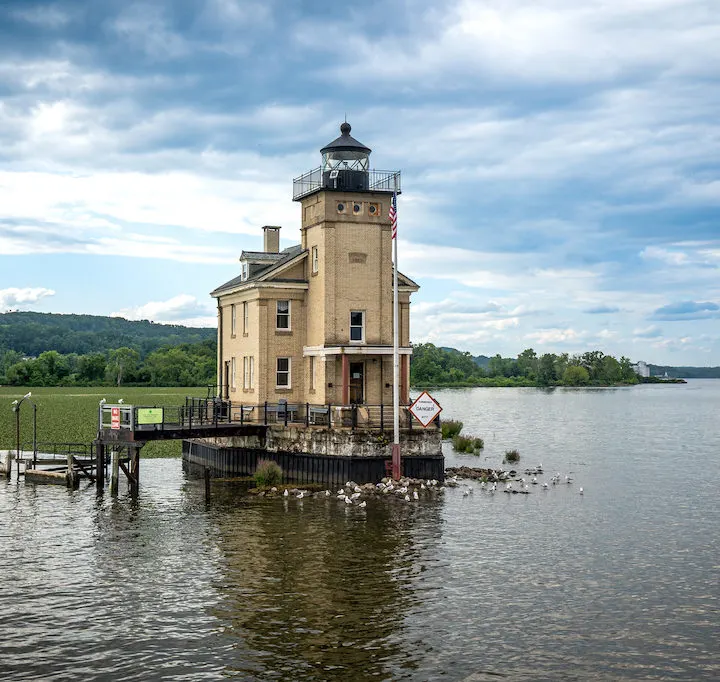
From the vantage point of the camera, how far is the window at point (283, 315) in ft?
151

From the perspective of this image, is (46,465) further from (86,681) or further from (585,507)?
(86,681)

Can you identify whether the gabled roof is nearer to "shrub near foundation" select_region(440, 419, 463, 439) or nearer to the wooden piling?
the wooden piling

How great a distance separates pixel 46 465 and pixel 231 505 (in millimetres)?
12534

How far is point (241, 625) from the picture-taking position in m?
20.0

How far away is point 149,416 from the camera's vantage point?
38.5 metres

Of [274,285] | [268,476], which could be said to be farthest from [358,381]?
[268,476]

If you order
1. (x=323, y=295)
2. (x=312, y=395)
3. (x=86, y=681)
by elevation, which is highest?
(x=323, y=295)

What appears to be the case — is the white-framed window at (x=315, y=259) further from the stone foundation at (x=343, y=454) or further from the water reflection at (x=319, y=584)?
the water reflection at (x=319, y=584)

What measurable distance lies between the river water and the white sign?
355 cm

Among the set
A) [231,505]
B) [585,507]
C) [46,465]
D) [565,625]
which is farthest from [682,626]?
[46,465]

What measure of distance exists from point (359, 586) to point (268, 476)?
56.1ft

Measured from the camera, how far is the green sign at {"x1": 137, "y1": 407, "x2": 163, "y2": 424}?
38.2 metres

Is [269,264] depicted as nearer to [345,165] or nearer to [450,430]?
[345,165]

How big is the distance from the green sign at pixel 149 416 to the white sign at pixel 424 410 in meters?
10.9
